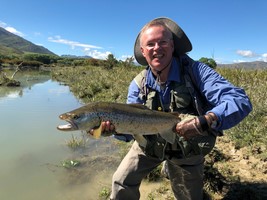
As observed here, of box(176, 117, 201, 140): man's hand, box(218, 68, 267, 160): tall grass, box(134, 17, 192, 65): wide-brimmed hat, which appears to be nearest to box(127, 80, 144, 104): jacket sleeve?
box(134, 17, 192, 65): wide-brimmed hat

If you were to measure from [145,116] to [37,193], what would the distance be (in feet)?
10.7

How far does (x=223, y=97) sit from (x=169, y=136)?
2.43 feet

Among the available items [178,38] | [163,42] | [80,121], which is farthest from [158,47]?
[80,121]

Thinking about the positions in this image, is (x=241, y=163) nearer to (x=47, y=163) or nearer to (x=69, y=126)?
(x=69, y=126)

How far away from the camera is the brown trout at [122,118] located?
121 inches

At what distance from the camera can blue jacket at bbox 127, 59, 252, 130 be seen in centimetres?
307

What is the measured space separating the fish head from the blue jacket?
1.03 metres

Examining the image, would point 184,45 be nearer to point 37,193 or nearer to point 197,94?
point 197,94

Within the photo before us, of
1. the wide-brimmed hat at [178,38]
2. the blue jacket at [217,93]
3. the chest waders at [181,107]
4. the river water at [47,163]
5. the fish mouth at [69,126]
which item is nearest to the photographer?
the fish mouth at [69,126]

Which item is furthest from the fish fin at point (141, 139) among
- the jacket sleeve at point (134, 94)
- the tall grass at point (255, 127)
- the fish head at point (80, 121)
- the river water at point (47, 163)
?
the tall grass at point (255, 127)

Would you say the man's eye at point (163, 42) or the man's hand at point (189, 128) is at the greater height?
the man's eye at point (163, 42)

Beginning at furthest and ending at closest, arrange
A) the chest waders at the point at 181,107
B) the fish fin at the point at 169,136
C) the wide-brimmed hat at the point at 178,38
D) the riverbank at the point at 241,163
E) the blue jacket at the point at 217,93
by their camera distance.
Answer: the riverbank at the point at 241,163, the wide-brimmed hat at the point at 178,38, the chest waders at the point at 181,107, the fish fin at the point at 169,136, the blue jacket at the point at 217,93

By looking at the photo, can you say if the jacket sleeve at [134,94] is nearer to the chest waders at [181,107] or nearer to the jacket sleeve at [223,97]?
the chest waders at [181,107]

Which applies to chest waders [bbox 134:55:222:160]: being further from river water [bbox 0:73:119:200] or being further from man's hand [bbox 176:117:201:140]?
river water [bbox 0:73:119:200]
